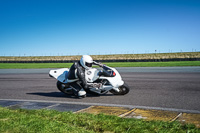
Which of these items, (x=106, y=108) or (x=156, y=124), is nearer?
(x=156, y=124)

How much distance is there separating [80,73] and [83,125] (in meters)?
3.28

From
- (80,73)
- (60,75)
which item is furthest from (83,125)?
(60,75)

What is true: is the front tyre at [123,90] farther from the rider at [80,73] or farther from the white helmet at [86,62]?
the white helmet at [86,62]

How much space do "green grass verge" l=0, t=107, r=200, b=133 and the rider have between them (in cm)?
272

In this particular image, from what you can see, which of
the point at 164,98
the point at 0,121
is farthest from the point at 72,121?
the point at 164,98

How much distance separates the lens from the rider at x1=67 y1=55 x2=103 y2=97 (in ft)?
24.3

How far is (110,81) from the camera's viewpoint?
24.5 feet

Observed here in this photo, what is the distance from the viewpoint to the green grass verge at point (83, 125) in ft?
12.5

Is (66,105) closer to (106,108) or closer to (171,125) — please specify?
(106,108)

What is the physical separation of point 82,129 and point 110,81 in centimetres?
369

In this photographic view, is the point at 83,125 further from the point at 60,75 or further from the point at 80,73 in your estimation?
the point at 60,75

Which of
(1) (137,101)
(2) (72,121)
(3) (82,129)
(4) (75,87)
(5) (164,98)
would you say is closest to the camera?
(3) (82,129)

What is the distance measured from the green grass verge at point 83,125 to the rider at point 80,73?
2.72m

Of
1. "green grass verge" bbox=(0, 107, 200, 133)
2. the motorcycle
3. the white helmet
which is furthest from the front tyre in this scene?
"green grass verge" bbox=(0, 107, 200, 133)
